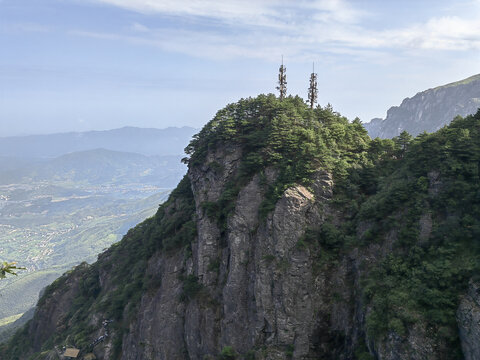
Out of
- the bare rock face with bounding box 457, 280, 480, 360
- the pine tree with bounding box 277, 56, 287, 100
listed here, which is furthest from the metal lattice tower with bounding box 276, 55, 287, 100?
the bare rock face with bounding box 457, 280, 480, 360

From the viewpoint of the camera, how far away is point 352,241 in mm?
30328

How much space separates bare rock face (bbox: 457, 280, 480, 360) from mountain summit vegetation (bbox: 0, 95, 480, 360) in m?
0.08

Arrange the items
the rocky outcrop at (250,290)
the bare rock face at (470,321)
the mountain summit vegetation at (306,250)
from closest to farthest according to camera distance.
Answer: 1. the bare rock face at (470,321)
2. the mountain summit vegetation at (306,250)
3. the rocky outcrop at (250,290)

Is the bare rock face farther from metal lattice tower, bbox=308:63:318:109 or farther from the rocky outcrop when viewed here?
metal lattice tower, bbox=308:63:318:109

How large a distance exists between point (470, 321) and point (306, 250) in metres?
14.0

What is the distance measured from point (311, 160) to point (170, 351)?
94.2ft

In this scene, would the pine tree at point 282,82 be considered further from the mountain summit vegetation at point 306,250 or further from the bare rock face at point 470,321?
the bare rock face at point 470,321

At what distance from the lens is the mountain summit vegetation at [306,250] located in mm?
22625

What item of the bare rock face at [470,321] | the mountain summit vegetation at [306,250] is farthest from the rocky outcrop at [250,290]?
the bare rock face at [470,321]

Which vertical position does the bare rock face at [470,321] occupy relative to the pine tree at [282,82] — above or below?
below

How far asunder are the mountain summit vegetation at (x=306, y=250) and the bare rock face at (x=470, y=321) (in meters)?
0.08

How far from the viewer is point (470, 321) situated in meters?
19.4

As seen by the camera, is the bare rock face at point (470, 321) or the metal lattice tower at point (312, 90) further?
the metal lattice tower at point (312, 90)

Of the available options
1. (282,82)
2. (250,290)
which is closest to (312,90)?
(282,82)
